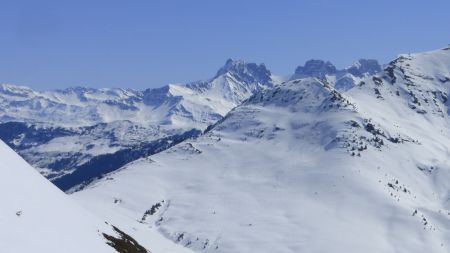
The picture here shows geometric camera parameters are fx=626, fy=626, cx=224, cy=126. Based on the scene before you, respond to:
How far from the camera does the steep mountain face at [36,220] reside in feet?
115

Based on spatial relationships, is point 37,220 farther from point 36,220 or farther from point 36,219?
point 36,220

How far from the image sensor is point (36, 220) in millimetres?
39281

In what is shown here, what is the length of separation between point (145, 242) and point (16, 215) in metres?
47.3

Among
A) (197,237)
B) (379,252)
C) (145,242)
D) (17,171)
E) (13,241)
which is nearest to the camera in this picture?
(13,241)

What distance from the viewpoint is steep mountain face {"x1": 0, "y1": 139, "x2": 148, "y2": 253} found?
35.0 meters

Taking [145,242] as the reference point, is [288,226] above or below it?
below

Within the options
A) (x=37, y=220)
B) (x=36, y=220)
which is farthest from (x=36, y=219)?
(x=36, y=220)

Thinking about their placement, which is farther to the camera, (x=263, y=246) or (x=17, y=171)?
(x=263, y=246)

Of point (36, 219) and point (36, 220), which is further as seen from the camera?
point (36, 219)

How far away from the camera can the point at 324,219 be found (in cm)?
19762

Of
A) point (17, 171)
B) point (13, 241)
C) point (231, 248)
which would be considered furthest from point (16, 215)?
point (231, 248)

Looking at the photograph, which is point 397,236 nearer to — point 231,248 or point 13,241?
point 231,248

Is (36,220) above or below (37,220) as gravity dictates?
above

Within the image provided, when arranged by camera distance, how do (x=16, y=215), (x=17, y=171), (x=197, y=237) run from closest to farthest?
1. (x=16, y=215)
2. (x=17, y=171)
3. (x=197, y=237)
